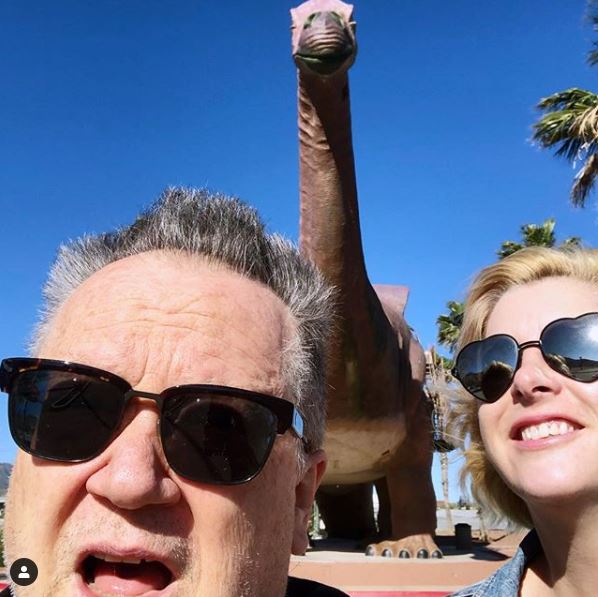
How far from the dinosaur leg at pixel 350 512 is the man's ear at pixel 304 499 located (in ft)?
26.2

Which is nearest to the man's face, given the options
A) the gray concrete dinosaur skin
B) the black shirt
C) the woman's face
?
the black shirt

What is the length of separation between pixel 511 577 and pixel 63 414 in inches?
65.0

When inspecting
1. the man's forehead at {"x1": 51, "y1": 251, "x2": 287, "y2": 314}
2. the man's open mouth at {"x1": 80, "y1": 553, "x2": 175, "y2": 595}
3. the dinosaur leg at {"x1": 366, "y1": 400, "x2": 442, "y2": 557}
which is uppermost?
the dinosaur leg at {"x1": 366, "y1": 400, "x2": 442, "y2": 557}

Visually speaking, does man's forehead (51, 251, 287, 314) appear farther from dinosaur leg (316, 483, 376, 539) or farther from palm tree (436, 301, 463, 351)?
palm tree (436, 301, 463, 351)

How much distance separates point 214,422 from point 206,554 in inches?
8.9

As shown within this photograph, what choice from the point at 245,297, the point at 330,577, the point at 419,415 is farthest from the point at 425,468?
the point at 245,297

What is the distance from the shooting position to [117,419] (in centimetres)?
120

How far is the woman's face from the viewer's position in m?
1.87

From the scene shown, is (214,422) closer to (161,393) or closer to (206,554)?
(161,393)

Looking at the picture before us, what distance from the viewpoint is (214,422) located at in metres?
1.24

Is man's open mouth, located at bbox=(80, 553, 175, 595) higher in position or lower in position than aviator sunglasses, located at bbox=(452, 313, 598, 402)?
lower

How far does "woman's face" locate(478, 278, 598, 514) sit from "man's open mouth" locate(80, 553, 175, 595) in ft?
3.87

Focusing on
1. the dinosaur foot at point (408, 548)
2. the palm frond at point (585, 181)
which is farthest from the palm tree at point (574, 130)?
the dinosaur foot at point (408, 548)

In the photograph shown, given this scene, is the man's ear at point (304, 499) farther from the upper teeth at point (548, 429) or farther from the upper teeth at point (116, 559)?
the upper teeth at point (548, 429)
